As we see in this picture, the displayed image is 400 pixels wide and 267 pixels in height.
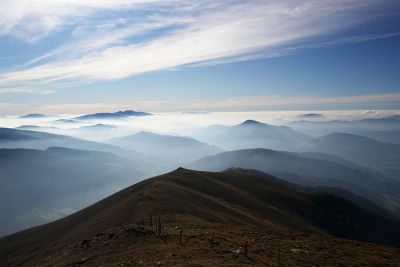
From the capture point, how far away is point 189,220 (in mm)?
40969

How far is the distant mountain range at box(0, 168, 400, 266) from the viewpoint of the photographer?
29344mm

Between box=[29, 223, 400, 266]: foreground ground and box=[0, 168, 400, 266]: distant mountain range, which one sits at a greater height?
box=[29, 223, 400, 266]: foreground ground

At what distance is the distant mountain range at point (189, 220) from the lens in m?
29.3

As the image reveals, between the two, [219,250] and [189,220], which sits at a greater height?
[219,250]

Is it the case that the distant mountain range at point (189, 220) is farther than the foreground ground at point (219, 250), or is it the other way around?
the distant mountain range at point (189, 220)

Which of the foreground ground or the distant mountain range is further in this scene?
the distant mountain range

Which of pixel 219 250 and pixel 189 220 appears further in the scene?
pixel 189 220

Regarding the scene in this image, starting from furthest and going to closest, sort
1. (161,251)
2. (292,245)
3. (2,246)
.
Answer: (2,246), (292,245), (161,251)

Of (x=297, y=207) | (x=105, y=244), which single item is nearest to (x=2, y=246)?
(x=105, y=244)

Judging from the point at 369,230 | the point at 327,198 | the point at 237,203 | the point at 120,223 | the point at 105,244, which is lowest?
the point at 369,230

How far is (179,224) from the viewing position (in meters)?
37.6

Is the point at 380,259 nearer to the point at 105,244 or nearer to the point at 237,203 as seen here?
the point at 105,244

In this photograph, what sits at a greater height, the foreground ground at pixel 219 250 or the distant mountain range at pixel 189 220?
the foreground ground at pixel 219 250

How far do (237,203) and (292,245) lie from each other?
45088 millimetres
